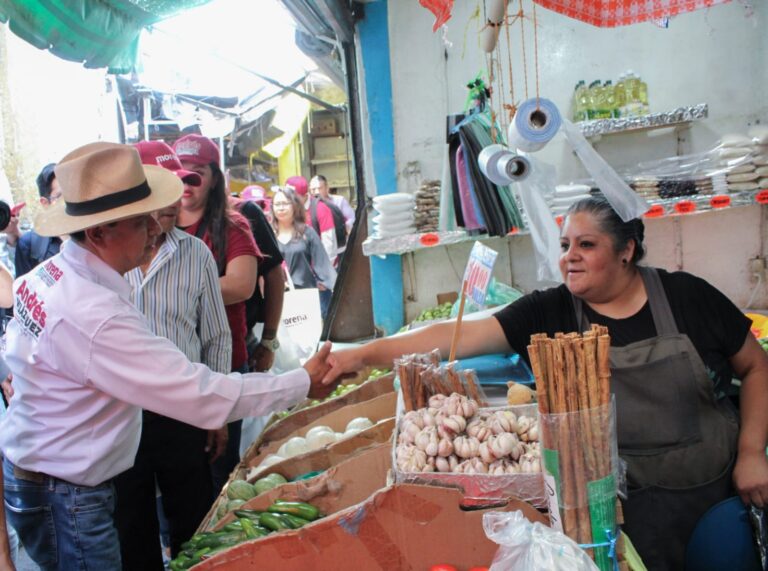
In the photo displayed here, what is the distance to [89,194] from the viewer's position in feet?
6.26

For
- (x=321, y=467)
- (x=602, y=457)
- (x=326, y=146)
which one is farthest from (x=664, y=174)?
(x=326, y=146)

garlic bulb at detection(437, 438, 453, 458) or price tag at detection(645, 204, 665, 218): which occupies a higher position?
price tag at detection(645, 204, 665, 218)

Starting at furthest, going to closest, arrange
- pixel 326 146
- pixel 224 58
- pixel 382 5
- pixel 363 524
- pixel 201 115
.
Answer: pixel 326 146, pixel 201 115, pixel 224 58, pixel 382 5, pixel 363 524

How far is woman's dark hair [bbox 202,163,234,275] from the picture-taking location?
3.10 m

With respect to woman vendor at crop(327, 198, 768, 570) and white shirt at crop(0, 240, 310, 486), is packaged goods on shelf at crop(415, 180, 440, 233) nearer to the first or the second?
woman vendor at crop(327, 198, 768, 570)

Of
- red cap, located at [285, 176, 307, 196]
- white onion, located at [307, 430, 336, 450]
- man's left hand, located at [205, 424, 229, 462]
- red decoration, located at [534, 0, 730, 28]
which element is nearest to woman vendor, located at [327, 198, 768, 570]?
white onion, located at [307, 430, 336, 450]

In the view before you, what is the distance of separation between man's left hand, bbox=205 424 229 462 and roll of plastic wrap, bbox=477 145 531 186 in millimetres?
1979

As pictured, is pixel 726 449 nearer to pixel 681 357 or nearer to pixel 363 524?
pixel 681 357

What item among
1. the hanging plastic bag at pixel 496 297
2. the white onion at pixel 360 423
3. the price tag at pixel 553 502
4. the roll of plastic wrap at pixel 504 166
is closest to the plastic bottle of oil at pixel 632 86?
the roll of plastic wrap at pixel 504 166

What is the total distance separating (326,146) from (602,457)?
1560 cm

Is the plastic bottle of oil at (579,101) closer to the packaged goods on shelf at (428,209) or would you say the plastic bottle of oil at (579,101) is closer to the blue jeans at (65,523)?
the packaged goods on shelf at (428,209)

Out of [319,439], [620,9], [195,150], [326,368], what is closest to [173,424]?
[319,439]

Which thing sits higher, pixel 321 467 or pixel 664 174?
pixel 664 174

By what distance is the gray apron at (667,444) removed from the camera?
204 centimetres
